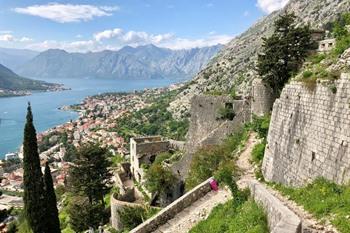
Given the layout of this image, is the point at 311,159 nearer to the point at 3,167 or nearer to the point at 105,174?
the point at 105,174

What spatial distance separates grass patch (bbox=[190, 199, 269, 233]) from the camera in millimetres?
9211

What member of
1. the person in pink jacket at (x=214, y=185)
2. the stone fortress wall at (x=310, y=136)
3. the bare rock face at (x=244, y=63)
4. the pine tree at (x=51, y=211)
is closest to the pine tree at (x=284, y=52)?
the stone fortress wall at (x=310, y=136)

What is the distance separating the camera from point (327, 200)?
28.7ft

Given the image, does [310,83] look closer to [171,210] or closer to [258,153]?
[258,153]

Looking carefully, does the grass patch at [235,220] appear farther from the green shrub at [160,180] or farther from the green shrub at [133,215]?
the green shrub at [160,180]

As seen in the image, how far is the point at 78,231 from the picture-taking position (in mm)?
26234

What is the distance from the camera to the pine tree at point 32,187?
21.2m

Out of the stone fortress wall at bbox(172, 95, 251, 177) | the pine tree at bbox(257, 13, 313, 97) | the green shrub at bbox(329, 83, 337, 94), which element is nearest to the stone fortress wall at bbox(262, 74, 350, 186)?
the green shrub at bbox(329, 83, 337, 94)

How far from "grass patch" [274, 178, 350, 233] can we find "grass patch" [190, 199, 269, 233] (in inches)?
41.1

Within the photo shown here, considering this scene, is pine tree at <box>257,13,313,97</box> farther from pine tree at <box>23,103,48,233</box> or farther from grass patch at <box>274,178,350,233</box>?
pine tree at <box>23,103,48,233</box>

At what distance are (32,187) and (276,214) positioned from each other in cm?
1635

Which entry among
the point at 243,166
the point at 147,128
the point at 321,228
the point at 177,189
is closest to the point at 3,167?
the point at 147,128

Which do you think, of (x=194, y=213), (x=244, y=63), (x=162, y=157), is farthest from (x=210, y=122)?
(x=244, y=63)

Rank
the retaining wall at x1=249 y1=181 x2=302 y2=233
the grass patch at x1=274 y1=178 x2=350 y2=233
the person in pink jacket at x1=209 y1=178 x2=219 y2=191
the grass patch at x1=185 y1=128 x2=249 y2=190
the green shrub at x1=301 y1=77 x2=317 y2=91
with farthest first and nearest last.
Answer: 1. the grass patch at x1=185 y1=128 x2=249 y2=190
2. the person in pink jacket at x1=209 y1=178 x2=219 y2=191
3. the green shrub at x1=301 y1=77 x2=317 y2=91
4. the grass patch at x1=274 y1=178 x2=350 y2=233
5. the retaining wall at x1=249 y1=181 x2=302 y2=233
